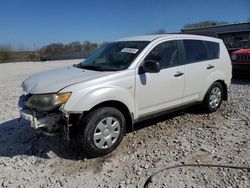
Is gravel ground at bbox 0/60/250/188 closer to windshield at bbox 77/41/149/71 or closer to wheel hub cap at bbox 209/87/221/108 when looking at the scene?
wheel hub cap at bbox 209/87/221/108

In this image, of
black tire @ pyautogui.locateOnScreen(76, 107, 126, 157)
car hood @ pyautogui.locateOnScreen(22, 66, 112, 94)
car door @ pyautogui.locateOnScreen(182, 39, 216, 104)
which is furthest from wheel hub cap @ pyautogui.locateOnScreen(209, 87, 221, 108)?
car hood @ pyautogui.locateOnScreen(22, 66, 112, 94)

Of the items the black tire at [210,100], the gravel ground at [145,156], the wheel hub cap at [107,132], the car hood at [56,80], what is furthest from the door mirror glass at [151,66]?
the black tire at [210,100]

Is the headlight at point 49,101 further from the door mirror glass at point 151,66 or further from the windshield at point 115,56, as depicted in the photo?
the door mirror glass at point 151,66

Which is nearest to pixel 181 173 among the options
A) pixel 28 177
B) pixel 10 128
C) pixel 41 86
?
pixel 28 177

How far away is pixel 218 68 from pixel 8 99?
19.3ft

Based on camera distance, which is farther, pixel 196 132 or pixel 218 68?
pixel 218 68

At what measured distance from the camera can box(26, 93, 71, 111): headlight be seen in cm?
357

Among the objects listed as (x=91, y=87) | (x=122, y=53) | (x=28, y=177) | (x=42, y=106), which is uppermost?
(x=122, y=53)

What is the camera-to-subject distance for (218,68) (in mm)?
5695

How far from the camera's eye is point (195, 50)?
5.28 meters

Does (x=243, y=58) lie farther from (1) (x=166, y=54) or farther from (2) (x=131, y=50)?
(2) (x=131, y=50)

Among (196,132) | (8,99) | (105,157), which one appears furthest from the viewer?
(8,99)

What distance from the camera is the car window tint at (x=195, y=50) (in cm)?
509

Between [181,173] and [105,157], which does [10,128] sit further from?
[181,173]
